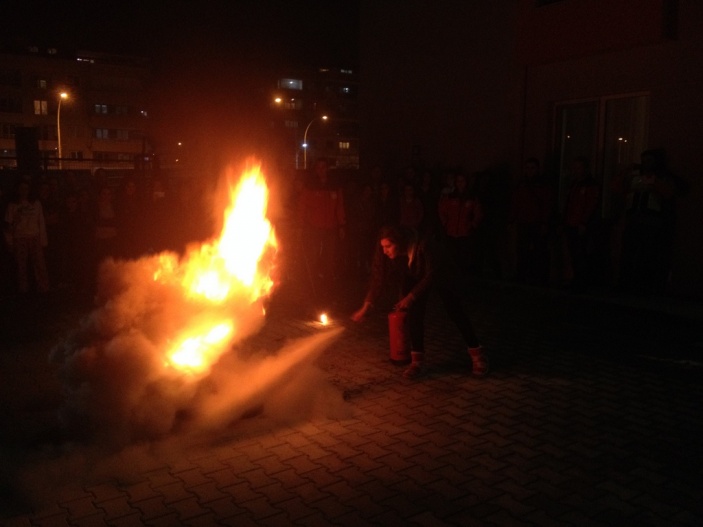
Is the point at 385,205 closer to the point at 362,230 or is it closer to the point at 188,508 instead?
the point at 362,230

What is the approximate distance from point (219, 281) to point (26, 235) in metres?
6.93

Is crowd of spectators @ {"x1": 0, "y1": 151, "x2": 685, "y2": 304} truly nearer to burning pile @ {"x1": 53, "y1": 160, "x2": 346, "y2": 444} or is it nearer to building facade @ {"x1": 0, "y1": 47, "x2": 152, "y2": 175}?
burning pile @ {"x1": 53, "y1": 160, "x2": 346, "y2": 444}

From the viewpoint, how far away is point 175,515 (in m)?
4.55

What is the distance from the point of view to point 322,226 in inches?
512

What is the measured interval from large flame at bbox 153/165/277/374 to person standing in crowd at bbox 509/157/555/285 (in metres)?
5.85

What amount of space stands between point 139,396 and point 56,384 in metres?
2.08

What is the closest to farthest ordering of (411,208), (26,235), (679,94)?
(679,94) < (26,235) < (411,208)

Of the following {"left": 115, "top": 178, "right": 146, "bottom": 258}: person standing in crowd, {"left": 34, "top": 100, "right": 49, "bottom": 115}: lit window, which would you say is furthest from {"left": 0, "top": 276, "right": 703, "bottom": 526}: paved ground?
{"left": 34, "top": 100, "right": 49, "bottom": 115}: lit window

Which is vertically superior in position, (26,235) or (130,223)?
(130,223)

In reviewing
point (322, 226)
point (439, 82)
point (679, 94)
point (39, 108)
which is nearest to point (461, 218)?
point (322, 226)

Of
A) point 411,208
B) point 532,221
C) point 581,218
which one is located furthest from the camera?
point 411,208

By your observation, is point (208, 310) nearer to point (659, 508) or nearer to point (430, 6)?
Answer: point (659, 508)

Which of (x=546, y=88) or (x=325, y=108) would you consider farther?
(x=325, y=108)

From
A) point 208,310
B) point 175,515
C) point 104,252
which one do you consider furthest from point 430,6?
point 175,515
